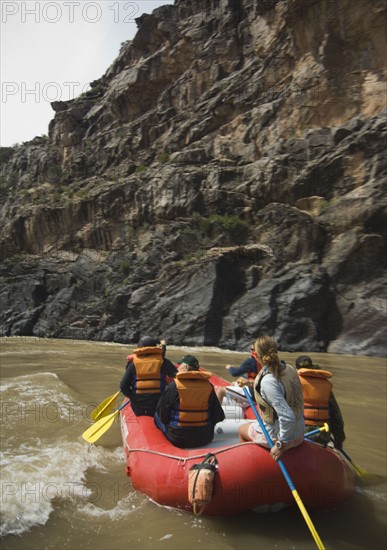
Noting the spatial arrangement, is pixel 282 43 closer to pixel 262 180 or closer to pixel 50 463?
pixel 262 180

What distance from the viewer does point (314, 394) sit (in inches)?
164

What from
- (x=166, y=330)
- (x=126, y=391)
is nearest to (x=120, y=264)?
(x=166, y=330)

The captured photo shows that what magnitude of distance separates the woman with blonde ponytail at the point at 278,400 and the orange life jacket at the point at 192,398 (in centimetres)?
66

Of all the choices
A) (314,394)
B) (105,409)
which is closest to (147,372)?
(105,409)

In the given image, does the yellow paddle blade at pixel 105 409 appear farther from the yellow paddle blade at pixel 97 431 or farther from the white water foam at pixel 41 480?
the white water foam at pixel 41 480

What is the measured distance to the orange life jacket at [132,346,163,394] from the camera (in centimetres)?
504

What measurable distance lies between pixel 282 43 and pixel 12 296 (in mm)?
23225

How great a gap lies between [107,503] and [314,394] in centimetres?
226

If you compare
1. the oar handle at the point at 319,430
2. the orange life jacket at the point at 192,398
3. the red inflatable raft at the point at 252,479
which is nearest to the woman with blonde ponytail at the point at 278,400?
the red inflatable raft at the point at 252,479

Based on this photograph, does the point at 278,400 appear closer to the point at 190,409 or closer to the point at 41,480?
the point at 190,409

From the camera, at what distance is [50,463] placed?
4.65 metres

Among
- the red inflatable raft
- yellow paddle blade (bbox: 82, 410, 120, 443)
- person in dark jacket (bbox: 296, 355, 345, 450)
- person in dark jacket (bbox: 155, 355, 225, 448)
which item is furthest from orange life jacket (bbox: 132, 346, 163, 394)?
person in dark jacket (bbox: 296, 355, 345, 450)

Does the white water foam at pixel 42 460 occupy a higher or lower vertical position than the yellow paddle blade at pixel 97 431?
lower

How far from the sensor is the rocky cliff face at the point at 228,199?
59.9ft
